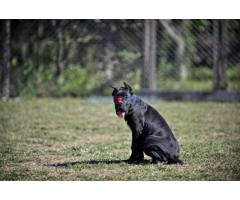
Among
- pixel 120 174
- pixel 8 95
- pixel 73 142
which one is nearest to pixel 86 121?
pixel 73 142

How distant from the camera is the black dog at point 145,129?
7.10 metres

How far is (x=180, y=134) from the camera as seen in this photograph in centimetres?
1000

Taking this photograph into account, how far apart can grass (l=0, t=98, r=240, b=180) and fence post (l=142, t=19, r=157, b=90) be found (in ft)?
2.77

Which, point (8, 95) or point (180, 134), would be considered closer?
point (180, 134)

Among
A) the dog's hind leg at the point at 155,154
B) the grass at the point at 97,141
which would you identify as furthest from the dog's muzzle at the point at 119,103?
the grass at the point at 97,141

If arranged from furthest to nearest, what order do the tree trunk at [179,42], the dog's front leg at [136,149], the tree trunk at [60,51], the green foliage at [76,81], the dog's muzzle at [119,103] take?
1. the tree trunk at [179,42]
2. the green foliage at [76,81]
3. the tree trunk at [60,51]
4. the dog's front leg at [136,149]
5. the dog's muzzle at [119,103]

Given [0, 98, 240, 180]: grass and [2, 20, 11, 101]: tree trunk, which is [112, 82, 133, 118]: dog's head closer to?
[0, 98, 240, 180]: grass

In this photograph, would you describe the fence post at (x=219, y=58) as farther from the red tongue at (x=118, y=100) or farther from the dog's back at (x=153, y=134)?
the red tongue at (x=118, y=100)

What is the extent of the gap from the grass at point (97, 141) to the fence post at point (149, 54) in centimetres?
85

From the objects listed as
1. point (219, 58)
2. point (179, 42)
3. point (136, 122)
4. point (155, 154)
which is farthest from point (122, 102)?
point (179, 42)

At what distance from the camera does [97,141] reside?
9492 millimetres

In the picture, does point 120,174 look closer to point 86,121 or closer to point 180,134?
point 180,134

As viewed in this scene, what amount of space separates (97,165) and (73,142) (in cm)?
201

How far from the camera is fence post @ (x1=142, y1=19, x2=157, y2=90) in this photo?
47.6 ft
